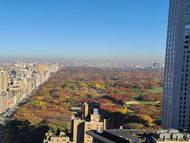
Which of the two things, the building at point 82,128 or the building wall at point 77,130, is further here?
the building wall at point 77,130

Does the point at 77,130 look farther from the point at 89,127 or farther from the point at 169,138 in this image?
the point at 169,138

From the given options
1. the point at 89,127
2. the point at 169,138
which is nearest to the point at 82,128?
the point at 89,127

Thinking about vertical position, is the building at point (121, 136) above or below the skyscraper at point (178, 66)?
below

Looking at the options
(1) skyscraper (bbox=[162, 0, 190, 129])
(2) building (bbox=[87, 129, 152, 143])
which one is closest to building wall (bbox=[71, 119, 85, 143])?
(1) skyscraper (bbox=[162, 0, 190, 129])

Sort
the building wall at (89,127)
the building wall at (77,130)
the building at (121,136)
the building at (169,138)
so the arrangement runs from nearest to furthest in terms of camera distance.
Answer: the building at (169,138) → the building at (121,136) → the building wall at (89,127) → the building wall at (77,130)

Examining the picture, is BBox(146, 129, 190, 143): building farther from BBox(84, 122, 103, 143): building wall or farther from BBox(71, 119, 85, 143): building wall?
BBox(71, 119, 85, 143): building wall

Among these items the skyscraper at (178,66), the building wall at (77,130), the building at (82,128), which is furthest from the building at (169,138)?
the building wall at (77,130)

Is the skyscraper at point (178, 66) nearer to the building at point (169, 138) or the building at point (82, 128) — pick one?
the building at point (82, 128)

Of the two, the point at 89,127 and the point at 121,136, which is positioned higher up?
the point at 121,136

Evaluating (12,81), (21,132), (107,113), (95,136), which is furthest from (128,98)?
(95,136)
